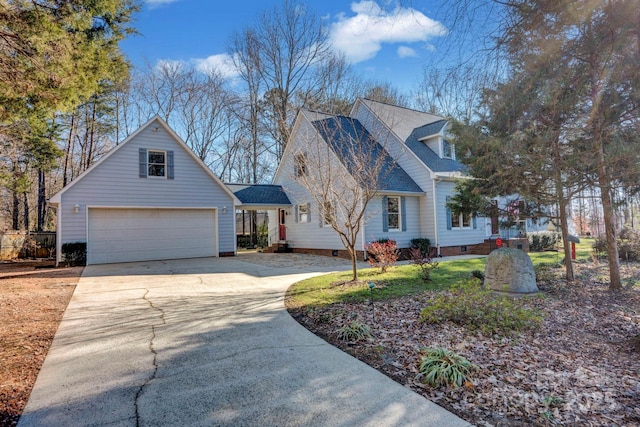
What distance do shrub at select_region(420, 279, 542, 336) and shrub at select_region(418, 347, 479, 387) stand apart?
4.43 ft

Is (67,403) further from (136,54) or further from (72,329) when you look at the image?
(136,54)

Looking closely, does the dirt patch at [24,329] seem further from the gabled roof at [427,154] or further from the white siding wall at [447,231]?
the gabled roof at [427,154]

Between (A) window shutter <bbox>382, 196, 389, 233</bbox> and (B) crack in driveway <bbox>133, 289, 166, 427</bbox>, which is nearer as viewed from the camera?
(B) crack in driveway <bbox>133, 289, 166, 427</bbox>

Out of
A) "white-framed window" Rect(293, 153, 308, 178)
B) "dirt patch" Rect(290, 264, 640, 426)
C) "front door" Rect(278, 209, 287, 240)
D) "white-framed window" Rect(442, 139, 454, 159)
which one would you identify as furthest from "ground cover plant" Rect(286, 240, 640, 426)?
"front door" Rect(278, 209, 287, 240)

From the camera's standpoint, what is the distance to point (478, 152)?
7.65 metres

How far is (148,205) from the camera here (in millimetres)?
14234

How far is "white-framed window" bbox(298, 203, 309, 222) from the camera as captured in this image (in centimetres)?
1708

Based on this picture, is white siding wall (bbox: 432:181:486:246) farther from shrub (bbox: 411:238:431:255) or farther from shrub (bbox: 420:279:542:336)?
shrub (bbox: 420:279:542:336)

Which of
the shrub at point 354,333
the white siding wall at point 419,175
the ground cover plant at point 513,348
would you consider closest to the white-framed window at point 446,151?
the white siding wall at point 419,175

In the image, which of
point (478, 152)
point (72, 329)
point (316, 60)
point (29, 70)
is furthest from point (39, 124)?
point (316, 60)

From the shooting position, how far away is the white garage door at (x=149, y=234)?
13492mm

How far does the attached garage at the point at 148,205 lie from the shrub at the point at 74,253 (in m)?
0.14

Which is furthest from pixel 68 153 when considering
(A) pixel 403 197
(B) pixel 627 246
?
(B) pixel 627 246

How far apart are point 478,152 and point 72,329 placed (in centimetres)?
809
